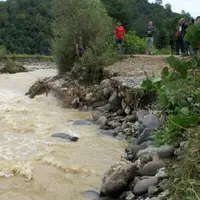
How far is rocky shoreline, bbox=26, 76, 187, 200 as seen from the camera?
5414 mm

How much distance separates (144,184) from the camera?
17.3 feet

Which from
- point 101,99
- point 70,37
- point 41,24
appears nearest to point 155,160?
point 101,99

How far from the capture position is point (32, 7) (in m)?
64.0

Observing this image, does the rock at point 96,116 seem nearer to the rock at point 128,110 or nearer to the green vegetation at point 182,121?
the rock at point 128,110

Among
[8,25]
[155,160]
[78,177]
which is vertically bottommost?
[78,177]

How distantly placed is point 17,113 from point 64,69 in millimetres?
5831

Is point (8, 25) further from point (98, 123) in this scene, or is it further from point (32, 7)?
point (98, 123)

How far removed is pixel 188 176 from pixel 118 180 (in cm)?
150

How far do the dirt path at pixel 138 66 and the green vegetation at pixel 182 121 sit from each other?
579 centimetres

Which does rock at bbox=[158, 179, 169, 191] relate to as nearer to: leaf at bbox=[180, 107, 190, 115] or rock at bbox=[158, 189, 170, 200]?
rock at bbox=[158, 189, 170, 200]

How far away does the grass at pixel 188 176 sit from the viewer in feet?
13.4

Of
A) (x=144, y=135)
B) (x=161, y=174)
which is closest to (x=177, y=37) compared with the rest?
(x=144, y=135)

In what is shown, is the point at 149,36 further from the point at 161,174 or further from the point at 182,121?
the point at 161,174

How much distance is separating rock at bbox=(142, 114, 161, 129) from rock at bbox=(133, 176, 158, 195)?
7.47 feet
